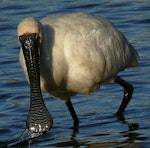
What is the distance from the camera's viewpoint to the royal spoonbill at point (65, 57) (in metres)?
9.73

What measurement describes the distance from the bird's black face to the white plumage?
0.39 ft

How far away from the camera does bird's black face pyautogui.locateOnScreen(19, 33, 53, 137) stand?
962 cm

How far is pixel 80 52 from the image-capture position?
10352 mm

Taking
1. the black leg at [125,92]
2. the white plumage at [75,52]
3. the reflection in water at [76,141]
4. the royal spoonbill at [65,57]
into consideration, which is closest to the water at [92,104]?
the reflection in water at [76,141]

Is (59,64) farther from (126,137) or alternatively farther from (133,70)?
(133,70)

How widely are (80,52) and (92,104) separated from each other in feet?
5.67

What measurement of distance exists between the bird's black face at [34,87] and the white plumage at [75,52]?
0.12 m

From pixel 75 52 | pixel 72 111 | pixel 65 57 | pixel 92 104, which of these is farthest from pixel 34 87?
pixel 92 104

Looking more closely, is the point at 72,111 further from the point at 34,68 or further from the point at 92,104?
the point at 34,68

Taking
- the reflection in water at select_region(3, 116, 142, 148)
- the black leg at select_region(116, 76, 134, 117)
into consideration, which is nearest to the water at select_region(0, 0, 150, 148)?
the reflection in water at select_region(3, 116, 142, 148)

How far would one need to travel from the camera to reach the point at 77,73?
10336 mm

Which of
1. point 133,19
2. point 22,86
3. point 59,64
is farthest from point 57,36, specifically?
point 133,19

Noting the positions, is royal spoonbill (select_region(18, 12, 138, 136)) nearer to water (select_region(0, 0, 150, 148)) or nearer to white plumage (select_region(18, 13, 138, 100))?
white plumage (select_region(18, 13, 138, 100))

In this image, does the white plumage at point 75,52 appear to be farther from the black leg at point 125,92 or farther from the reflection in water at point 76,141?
the reflection in water at point 76,141
